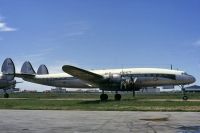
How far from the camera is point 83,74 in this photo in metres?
46.6

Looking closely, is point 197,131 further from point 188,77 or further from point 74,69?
point 188,77

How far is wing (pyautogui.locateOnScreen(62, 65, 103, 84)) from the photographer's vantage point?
4419cm

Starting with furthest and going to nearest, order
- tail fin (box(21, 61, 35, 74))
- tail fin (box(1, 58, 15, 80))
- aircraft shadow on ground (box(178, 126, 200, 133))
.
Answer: tail fin (box(1, 58, 15, 80)) < tail fin (box(21, 61, 35, 74)) < aircraft shadow on ground (box(178, 126, 200, 133))

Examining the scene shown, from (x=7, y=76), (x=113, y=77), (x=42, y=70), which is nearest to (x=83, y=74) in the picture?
(x=113, y=77)

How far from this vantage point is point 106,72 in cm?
5028

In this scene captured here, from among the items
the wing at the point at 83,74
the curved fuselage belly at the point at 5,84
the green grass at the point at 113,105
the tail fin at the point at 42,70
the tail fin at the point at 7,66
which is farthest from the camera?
the curved fuselage belly at the point at 5,84

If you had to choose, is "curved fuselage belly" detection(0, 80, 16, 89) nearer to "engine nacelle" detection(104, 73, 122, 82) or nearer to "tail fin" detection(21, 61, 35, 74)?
"tail fin" detection(21, 61, 35, 74)

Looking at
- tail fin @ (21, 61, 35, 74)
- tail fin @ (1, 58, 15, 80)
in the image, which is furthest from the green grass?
tail fin @ (1, 58, 15, 80)

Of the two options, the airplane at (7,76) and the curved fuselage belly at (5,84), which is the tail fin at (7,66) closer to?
the airplane at (7,76)

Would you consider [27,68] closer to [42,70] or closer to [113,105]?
[42,70]

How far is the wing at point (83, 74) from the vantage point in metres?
44.2

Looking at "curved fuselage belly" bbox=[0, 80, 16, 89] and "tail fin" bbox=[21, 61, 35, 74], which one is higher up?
A: "tail fin" bbox=[21, 61, 35, 74]

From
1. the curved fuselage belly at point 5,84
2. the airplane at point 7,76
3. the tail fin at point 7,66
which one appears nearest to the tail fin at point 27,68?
the airplane at point 7,76

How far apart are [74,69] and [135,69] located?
855 cm
